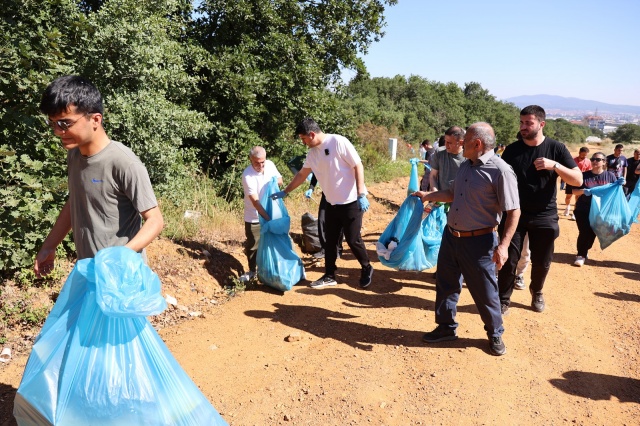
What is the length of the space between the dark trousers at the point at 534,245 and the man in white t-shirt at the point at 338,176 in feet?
4.94

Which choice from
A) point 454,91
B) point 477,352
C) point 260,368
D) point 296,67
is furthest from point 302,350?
point 454,91

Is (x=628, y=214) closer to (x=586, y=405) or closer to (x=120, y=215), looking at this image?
(x=586, y=405)

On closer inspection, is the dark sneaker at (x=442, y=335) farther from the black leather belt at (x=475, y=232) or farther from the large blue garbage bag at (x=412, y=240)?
the large blue garbage bag at (x=412, y=240)

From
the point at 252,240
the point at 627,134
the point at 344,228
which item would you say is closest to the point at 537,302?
the point at 344,228

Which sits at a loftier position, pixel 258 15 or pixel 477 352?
pixel 258 15

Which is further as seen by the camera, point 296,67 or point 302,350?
point 296,67

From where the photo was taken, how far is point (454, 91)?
125 feet

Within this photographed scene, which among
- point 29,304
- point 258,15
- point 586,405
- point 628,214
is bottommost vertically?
point 586,405

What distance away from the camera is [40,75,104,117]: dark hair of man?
213 centimetres

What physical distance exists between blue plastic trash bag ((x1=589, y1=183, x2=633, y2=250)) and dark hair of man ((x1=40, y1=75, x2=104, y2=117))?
6.47 metres

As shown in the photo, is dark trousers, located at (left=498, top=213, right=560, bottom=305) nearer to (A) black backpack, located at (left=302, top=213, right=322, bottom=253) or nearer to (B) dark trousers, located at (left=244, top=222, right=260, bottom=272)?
(B) dark trousers, located at (left=244, top=222, right=260, bottom=272)

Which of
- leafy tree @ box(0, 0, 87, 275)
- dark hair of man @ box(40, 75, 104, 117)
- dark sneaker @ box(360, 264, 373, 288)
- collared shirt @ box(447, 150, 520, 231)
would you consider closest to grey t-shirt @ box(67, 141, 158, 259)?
dark hair of man @ box(40, 75, 104, 117)

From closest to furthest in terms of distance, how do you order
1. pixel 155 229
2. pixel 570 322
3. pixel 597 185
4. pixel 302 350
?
pixel 155 229, pixel 302 350, pixel 570 322, pixel 597 185

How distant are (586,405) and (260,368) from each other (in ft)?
7.84
